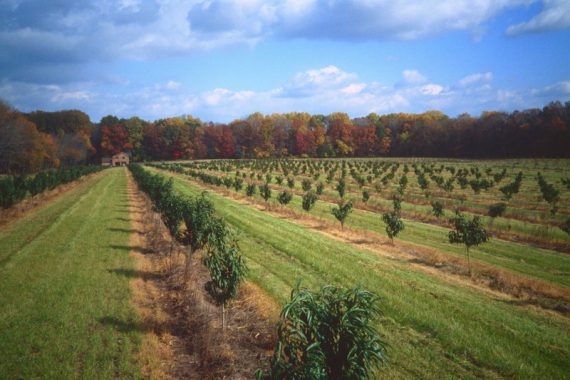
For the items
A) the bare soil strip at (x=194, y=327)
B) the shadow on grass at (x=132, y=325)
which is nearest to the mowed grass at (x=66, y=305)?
the shadow on grass at (x=132, y=325)

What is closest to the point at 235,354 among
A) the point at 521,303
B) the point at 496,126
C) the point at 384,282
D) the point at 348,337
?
the point at 348,337

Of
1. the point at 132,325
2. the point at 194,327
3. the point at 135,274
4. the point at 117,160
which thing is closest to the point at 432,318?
the point at 194,327

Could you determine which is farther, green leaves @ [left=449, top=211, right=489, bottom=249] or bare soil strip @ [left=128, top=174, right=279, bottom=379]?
green leaves @ [left=449, top=211, right=489, bottom=249]

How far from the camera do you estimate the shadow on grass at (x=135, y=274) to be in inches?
621

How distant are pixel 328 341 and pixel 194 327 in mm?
6976

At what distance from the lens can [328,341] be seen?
5.83 metres

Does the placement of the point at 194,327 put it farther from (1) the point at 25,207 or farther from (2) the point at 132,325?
(1) the point at 25,207

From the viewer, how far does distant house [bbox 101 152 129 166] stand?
13650cm

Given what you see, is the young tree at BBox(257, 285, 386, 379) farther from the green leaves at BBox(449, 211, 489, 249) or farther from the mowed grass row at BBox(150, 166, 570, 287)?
the mowed grass row at BBox(150, 166, 570, 287)

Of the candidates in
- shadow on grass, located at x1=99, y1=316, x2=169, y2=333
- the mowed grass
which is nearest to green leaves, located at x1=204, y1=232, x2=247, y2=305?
shadow on grass, located at x1=99, y1=316, x2=169, y2=333

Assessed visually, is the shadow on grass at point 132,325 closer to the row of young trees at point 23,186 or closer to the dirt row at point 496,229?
the row of young trees at point 23,186

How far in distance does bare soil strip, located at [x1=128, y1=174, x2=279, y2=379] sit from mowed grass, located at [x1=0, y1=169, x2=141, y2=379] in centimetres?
54

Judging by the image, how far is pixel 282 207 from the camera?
36.9 meters

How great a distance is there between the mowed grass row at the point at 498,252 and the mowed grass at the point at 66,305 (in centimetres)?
2010
